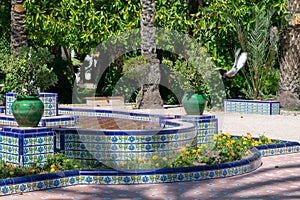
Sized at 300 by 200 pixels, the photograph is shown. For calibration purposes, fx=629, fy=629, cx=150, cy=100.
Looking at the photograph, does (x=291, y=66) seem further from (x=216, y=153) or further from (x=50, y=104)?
(x=216, y=153)

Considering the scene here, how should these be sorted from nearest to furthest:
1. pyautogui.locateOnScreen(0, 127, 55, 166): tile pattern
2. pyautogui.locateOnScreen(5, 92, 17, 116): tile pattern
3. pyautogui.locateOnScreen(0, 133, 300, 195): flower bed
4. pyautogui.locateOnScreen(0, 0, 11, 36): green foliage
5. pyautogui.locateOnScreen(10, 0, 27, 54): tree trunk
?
pyautogui.locateOnScreen(0, 133, 300, 195): flower bed → pyautogui.locateOnScreen(0, 127, 55, 166): tile pattern → pyautogui.locateOnScreen(5, 92, 17, 116): tile pattern → pyautogui.locateOnScreen(10, 0, 27, 54): tree trunk → pyautogui.locateOnScreen(0, 0, 11, 36): green foliage

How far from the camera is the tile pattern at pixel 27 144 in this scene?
375 inches

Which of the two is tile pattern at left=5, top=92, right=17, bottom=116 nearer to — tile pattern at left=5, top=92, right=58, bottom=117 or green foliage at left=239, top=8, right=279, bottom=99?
tile pattern at left=5, top=92, right=58, bottom=117

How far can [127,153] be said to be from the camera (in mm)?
10055

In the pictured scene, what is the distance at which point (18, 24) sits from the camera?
20.4 meters

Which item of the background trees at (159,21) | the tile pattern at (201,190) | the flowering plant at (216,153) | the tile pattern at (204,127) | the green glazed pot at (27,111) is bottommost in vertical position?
the tile pattern at (201,190)

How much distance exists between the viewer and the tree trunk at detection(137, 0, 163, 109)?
2186cm

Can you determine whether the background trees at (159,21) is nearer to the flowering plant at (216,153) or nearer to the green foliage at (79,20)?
the green foliage at (79,20)

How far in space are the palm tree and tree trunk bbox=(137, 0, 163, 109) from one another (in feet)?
15.2

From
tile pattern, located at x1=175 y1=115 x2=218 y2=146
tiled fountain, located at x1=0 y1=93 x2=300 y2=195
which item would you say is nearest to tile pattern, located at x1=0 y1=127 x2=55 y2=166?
tiled fountain, located at x1=0 y1=93 x2=300 y2=195

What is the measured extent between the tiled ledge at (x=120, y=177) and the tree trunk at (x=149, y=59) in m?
12.0

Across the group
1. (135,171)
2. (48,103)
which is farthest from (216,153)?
(48,103)

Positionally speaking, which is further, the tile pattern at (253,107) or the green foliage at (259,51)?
the green foliage at (259,51)

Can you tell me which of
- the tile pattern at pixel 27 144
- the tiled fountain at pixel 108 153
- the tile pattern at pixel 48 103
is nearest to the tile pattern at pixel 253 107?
the tile pattern at pixel 48 103
